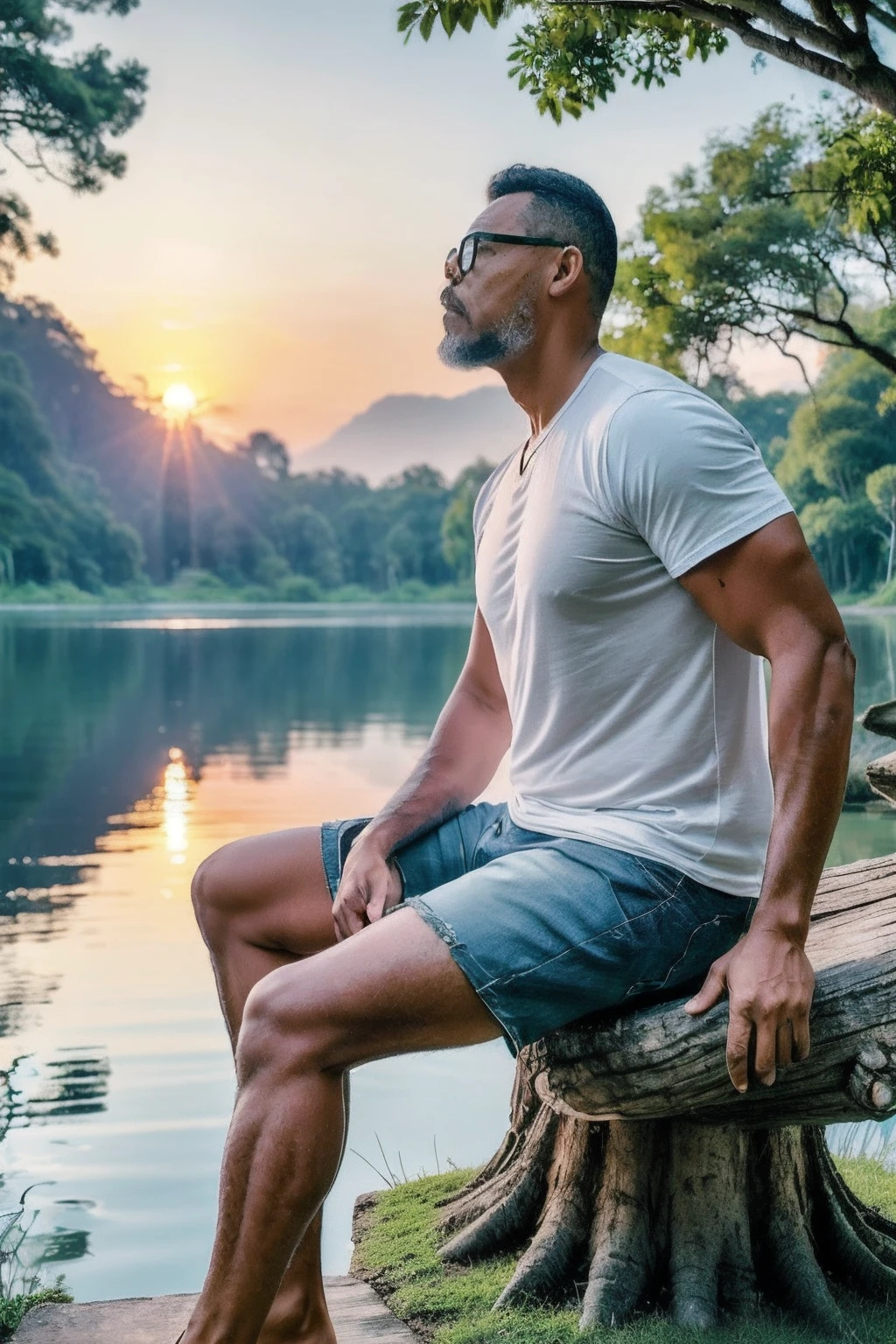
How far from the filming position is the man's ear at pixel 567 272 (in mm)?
2354

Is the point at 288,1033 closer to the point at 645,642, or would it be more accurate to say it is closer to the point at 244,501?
the point at 645,642

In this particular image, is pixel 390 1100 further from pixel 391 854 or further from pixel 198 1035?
pixel 391 854

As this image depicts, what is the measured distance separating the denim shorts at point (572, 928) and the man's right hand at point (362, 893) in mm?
273

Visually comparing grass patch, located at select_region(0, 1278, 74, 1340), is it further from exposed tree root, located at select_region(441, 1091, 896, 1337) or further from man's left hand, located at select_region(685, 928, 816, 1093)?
man's left hand, located at select_region(685, 928, 816, 1093)

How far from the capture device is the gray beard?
2.36 meters

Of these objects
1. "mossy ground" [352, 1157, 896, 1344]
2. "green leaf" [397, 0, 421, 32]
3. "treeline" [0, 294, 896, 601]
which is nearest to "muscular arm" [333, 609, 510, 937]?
"mossy ground" [352, 1157, 896, 1344]

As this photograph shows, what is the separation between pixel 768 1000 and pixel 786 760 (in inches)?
11.7

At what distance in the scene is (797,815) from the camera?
1936 mm

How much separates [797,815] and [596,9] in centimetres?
416

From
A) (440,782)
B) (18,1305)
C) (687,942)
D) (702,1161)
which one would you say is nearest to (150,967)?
(18,1305)

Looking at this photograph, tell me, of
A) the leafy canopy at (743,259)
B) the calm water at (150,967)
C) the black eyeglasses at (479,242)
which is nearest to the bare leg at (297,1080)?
the black eyeglasses at (479,242)

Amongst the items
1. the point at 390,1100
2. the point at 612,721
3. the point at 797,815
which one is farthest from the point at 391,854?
the point at 390,1100

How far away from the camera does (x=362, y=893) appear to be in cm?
232

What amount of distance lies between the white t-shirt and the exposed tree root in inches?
23.5
